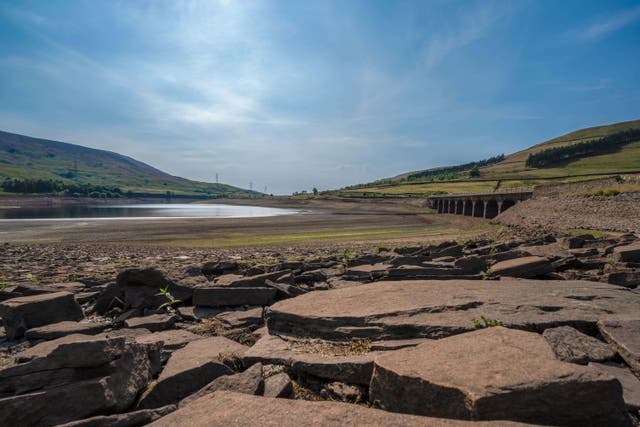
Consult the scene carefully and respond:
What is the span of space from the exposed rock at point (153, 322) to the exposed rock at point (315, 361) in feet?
8.88

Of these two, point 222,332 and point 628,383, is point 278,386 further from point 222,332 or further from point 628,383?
point 628,383

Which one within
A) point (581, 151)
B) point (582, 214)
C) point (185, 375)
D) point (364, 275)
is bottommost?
point (364, 275)

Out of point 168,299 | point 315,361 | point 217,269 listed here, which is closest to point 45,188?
point 217,269

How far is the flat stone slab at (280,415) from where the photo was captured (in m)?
2.72

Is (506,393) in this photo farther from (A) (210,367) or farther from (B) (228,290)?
(B) (228,290)

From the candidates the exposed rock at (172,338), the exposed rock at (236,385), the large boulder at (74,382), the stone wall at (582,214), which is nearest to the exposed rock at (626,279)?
the exposed rock at (236,385)

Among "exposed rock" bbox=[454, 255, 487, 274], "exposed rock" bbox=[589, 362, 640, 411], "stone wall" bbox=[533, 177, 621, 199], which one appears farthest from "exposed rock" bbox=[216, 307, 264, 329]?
"stone wall" bbox=[533, 177, 621, 199]

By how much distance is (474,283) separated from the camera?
22.5 ft

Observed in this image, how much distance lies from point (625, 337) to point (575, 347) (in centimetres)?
75

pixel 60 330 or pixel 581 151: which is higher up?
pixel 581 151

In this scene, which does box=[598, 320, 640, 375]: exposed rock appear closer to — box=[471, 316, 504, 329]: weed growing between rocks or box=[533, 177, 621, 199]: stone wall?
box=[471, 316, 504, 329]: weed growing between rocks

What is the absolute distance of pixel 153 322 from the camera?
251 inches

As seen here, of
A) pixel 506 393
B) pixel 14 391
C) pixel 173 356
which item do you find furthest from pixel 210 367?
pixel 506 393

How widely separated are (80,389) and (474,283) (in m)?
6.89
